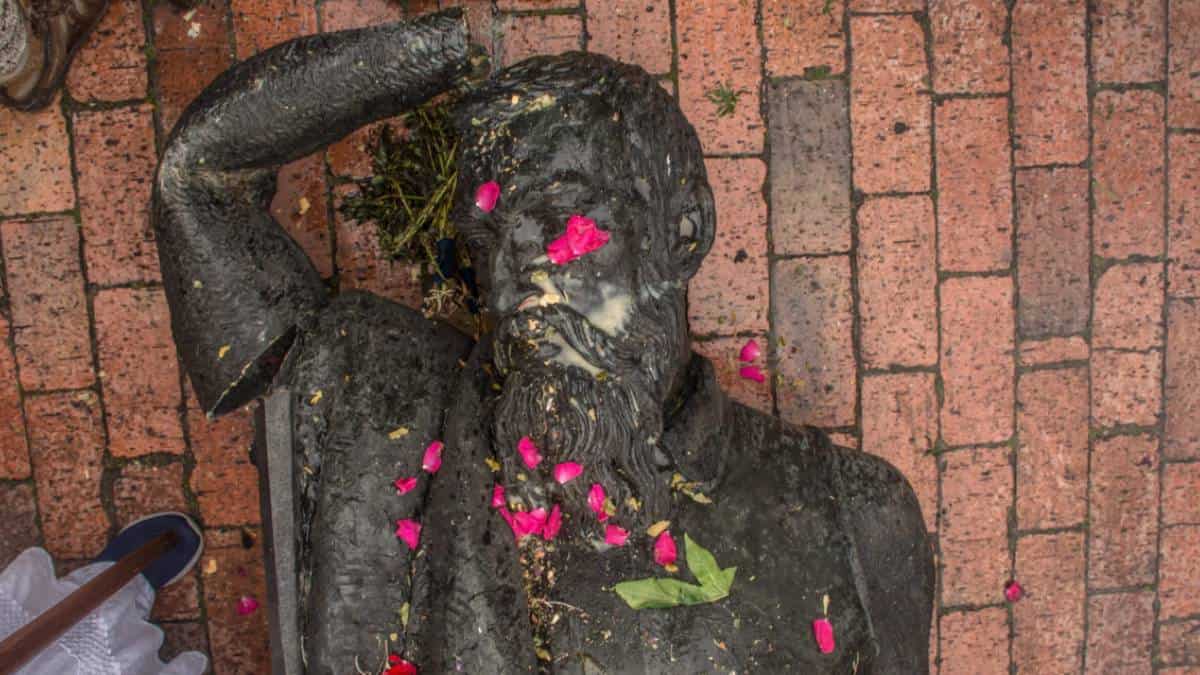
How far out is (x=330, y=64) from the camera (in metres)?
2.20

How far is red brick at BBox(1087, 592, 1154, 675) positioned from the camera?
142 inches

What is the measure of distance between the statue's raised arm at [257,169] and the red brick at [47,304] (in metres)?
1.07

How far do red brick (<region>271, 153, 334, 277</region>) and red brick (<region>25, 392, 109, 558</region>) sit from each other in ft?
2.99

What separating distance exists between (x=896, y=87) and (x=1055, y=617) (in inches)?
81.6

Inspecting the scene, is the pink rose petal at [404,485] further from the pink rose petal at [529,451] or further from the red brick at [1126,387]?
the red brick at [1126,387]

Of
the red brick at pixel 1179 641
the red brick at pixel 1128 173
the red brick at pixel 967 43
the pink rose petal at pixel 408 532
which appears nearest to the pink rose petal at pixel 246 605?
the pink rose petal at pixel 408 532

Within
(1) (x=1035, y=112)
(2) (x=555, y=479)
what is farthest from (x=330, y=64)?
(1) (x=1035, y=112)

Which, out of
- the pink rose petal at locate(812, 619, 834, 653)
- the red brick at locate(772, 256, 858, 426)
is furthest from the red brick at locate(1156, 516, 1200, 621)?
the pink rose petal at locate(812, 619, 834, 653)

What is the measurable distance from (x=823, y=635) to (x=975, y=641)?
1637 millimetres

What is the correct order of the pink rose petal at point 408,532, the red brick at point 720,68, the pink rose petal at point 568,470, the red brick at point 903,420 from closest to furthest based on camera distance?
1. the pink rose petal at point 568,470
2. the pink rose petal at point 408,532
3. the red brick at point 720,68
4. the red brick at point 903,420

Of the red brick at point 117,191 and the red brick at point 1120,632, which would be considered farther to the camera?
the red brick at point 1120,632

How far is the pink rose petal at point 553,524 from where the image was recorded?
196cm

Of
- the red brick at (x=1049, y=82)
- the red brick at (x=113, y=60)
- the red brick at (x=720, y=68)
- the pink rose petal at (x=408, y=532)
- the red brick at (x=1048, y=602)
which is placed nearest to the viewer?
the pink rose petal at (x=408, y=532)

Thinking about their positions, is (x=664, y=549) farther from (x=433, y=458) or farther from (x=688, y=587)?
(x=433, y=458)
